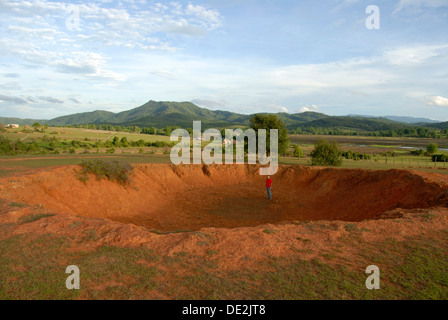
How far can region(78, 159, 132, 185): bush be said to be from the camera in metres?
15.4

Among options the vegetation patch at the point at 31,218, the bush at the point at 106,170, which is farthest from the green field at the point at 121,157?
the vegetation patch at the point at 31,218

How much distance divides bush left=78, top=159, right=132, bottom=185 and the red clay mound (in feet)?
1.40

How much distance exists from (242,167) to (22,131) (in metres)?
59.5

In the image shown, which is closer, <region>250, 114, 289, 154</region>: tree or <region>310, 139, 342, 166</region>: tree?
<region>310, 139, 342, 166</region>: tree

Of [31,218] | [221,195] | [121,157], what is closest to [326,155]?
[221,195]

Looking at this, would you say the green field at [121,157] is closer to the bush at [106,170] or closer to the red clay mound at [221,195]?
the bush at [106,170]

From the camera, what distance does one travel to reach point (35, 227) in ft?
24.3

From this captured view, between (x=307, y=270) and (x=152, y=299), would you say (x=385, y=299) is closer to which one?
(x=307, y=270)

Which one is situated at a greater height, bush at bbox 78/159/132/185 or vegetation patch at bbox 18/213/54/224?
bush at bbox 78/159/132/185

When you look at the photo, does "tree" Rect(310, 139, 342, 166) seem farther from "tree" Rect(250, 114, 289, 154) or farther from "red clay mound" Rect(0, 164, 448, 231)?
"red clay mound" Rect(0, 164, 448, 231)

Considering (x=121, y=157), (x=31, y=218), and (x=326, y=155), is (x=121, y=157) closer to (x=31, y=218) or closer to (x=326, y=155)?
(x=31, y=218)

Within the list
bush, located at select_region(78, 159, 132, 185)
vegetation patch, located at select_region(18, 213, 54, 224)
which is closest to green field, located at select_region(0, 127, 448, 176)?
bush, located at select_region(78, 159, 132, 185)

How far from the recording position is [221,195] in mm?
19141

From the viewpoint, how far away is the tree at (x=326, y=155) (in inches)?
1042
